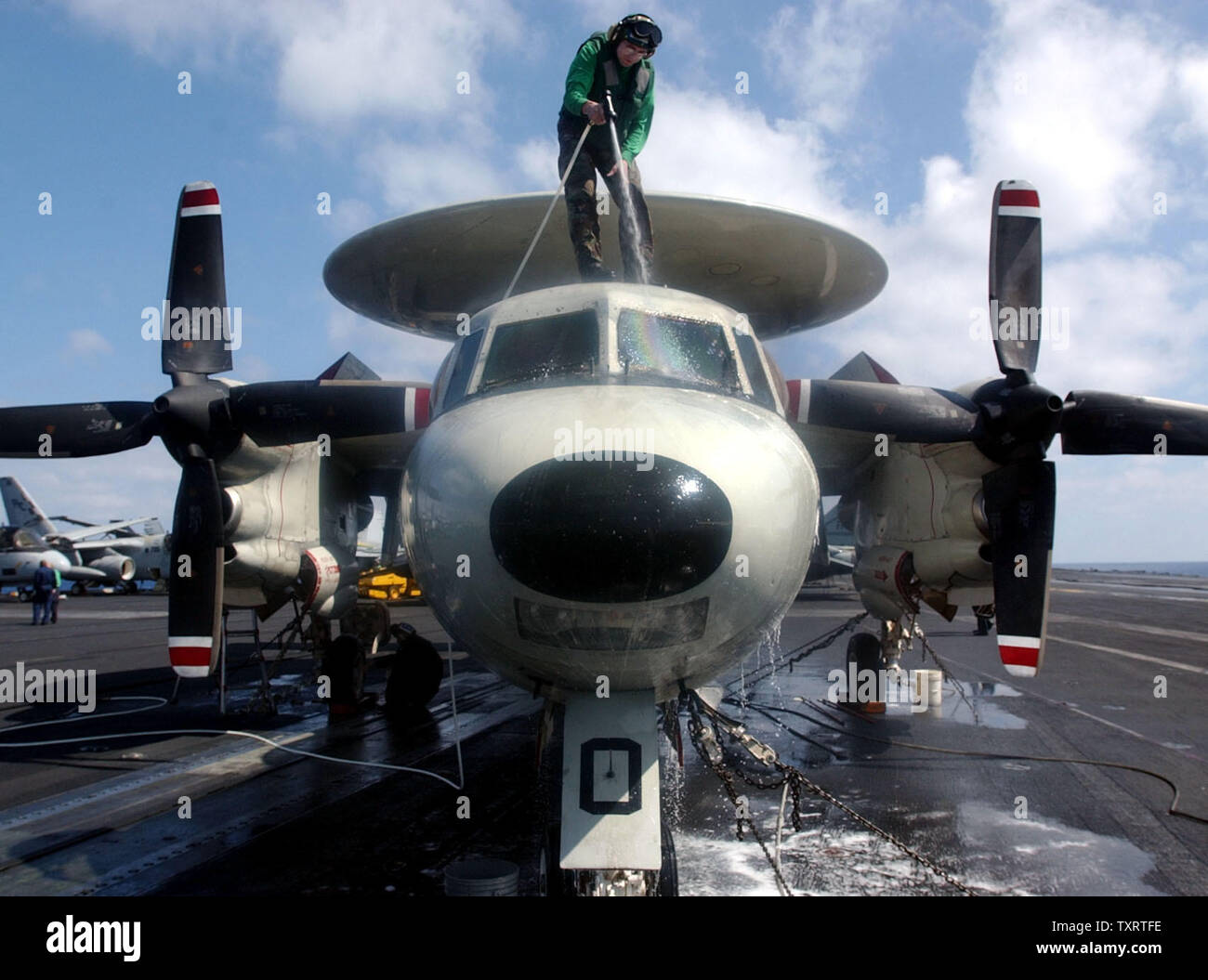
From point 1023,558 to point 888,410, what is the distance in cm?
166

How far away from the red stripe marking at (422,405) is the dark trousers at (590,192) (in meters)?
1.67

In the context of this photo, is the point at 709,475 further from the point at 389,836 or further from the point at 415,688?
the point at 415,688

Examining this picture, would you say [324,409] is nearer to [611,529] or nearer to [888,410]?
[611,529]

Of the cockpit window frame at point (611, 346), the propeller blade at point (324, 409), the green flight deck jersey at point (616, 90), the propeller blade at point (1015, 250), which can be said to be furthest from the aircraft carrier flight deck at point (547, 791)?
the green flight deck jersey at point (616, 90)

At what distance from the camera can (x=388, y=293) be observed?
9828 millimetres

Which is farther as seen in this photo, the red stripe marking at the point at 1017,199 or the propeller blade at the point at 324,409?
the red stripe marking at the point at 1017,199

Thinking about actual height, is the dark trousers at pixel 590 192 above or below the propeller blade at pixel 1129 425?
above

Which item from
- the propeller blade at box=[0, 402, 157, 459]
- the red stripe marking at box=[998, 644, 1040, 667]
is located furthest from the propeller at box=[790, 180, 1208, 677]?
the propeller blade at box=[0, 402, 157, 459]

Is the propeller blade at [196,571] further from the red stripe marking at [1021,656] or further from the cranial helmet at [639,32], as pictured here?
the red stripe marking at [1021,656]

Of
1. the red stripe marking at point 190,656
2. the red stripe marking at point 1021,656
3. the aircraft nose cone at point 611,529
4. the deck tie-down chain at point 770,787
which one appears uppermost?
the aircraft nose cone at point 611,529

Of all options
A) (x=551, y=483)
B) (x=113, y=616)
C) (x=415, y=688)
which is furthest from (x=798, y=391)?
(x=113, y=616)

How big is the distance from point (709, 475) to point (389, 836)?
4338mm

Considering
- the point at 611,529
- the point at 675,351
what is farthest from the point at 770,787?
the point at 611,529

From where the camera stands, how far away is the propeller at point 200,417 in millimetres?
6992
